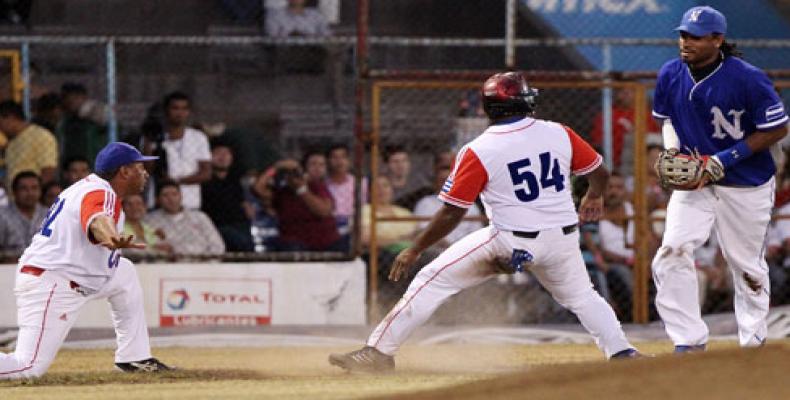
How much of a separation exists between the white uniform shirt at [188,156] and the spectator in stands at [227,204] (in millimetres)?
92

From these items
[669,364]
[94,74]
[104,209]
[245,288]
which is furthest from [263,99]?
[669,364]

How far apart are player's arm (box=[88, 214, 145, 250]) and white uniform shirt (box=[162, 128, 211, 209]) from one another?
450 cm

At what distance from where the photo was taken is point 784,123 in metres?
9.31

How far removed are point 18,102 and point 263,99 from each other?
2.51 metres

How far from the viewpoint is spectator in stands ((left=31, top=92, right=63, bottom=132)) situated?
14141 millimetres

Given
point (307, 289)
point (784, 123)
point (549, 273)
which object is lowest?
point (307, 289)

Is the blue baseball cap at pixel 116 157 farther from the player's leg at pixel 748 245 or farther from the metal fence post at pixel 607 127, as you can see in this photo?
the metal fence post at pixel 607 127

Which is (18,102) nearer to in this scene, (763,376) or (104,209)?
(104,209)

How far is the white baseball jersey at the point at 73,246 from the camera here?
9562mm

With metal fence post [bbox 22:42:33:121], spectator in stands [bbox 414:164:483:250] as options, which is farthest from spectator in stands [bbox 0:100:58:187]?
spectator in stands [bbox 414:164:483:250]

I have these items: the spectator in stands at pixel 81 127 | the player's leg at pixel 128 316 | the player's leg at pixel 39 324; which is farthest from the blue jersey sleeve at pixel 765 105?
the spectator in stands at pixel 81 127

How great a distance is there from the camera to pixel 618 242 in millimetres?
13977

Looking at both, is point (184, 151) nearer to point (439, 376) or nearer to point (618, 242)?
point (618, 242)

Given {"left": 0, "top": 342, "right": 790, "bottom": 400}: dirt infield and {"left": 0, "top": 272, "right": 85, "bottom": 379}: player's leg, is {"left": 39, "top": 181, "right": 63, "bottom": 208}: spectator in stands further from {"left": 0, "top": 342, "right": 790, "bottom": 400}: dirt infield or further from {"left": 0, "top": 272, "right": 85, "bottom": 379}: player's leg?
{"left": 0, "top": 272, "right": 85, "bottom": 379}: player's leg
